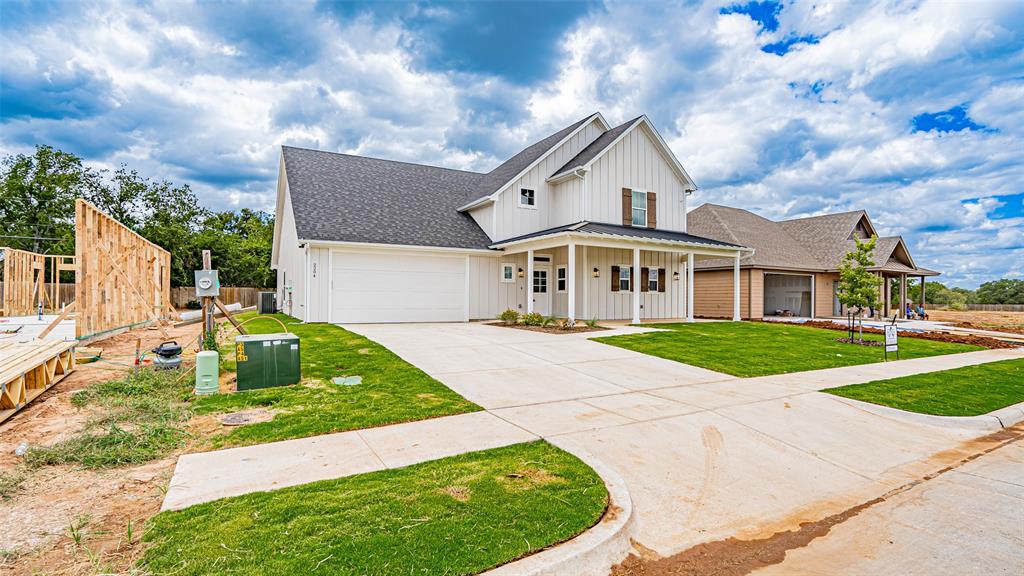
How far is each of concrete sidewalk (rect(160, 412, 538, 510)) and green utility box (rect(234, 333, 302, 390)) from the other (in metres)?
2.65

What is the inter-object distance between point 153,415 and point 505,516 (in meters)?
4.95

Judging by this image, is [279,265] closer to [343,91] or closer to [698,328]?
[343,91]

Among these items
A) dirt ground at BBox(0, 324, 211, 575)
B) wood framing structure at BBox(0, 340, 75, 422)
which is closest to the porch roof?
wood framing structure at BBox(0, 340, 75, 422)

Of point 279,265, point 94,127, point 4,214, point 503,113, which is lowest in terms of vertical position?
point 279,265

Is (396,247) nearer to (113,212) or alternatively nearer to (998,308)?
(113,212)

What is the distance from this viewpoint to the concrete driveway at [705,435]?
3707 mm

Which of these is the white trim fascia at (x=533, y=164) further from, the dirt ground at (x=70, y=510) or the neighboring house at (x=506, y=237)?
the dirt ground at (x=70, y=510)

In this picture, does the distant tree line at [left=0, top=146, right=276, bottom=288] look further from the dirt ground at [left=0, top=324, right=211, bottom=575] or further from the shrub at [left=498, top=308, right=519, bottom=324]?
the dirt ground at [left=0, top=324, right=211, bottom=575]

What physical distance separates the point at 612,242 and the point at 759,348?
5709 mm

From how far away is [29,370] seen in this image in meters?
6.04

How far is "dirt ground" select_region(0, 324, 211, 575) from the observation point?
2660 mm

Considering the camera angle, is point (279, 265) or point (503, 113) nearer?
point (503, 113)

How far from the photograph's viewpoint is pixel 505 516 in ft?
10.4

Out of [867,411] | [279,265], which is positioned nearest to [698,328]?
[867,411]
